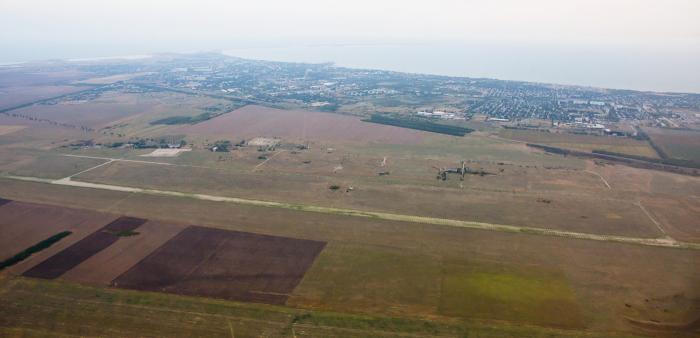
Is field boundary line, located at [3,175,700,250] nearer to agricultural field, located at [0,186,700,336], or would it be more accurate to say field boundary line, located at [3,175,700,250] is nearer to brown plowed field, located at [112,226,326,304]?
agricultural field, located at [0,186,700,336]

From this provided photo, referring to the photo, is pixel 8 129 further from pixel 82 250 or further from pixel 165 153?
pixel 82 250

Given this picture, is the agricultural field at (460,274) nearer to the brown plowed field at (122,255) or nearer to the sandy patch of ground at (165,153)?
the brown plowed field at (122,255)

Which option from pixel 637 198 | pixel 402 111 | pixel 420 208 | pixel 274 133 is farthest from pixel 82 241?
pixel 402 111

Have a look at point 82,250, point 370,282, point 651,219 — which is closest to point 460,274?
point 370,282

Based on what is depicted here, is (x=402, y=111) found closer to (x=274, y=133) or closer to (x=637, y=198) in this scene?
(x=274, y=133)

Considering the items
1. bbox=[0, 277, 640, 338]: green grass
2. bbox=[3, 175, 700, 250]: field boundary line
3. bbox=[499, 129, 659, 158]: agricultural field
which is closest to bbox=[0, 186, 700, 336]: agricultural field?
bbox=[0, 277, 640, 338]: green grass

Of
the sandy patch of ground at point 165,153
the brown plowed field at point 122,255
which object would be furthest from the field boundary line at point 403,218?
the sandy patch of ground at point 165,153

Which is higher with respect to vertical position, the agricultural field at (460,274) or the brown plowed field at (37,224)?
the agricultural field at (460,274)
